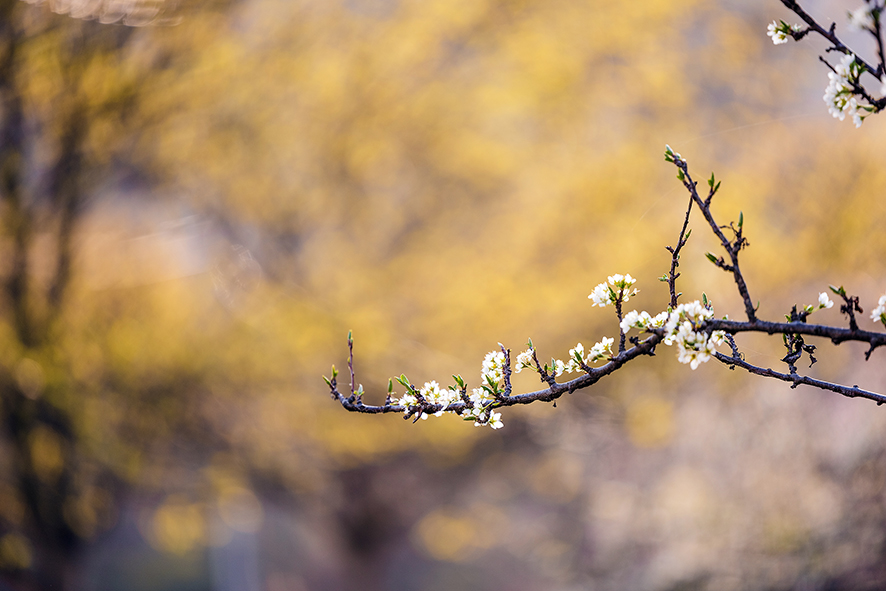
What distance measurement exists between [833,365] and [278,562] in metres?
10.5

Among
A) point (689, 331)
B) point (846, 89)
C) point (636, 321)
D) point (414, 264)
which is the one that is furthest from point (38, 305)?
point (846, 89)

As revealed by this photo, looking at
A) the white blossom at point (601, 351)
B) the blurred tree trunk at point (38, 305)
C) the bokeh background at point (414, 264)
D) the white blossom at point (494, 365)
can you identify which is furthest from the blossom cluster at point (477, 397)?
the blurred tree trunk at point (38, 305)

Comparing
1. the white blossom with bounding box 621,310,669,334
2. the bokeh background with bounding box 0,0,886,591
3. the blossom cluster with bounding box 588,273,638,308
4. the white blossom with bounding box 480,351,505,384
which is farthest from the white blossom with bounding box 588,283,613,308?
the bokeh background with bounding box 0,0,886,591

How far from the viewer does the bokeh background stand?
13.9ft

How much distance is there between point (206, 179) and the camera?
16.7 ft

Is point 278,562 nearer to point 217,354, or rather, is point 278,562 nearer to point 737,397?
point 217,354

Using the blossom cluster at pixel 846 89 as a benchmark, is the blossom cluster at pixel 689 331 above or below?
below

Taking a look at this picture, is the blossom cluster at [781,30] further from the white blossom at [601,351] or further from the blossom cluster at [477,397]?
the blossom cluster at [477,397]

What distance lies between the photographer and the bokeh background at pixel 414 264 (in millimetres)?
4227

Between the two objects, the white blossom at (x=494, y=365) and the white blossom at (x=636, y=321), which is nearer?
the white blossom at (x=636, y=321)

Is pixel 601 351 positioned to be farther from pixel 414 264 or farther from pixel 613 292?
pixel 414 264

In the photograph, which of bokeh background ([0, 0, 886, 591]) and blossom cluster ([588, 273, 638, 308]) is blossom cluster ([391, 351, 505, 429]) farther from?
bokeh background ([0, 0, 886, 591])

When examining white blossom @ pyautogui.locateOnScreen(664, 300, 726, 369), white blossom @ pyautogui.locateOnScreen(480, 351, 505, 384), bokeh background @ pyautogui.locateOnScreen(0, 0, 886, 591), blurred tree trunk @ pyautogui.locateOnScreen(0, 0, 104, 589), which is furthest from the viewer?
bokeh background @ pyautogui.locateOnScreen(0, 0, 886, 591)

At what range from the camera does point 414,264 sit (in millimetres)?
5797
